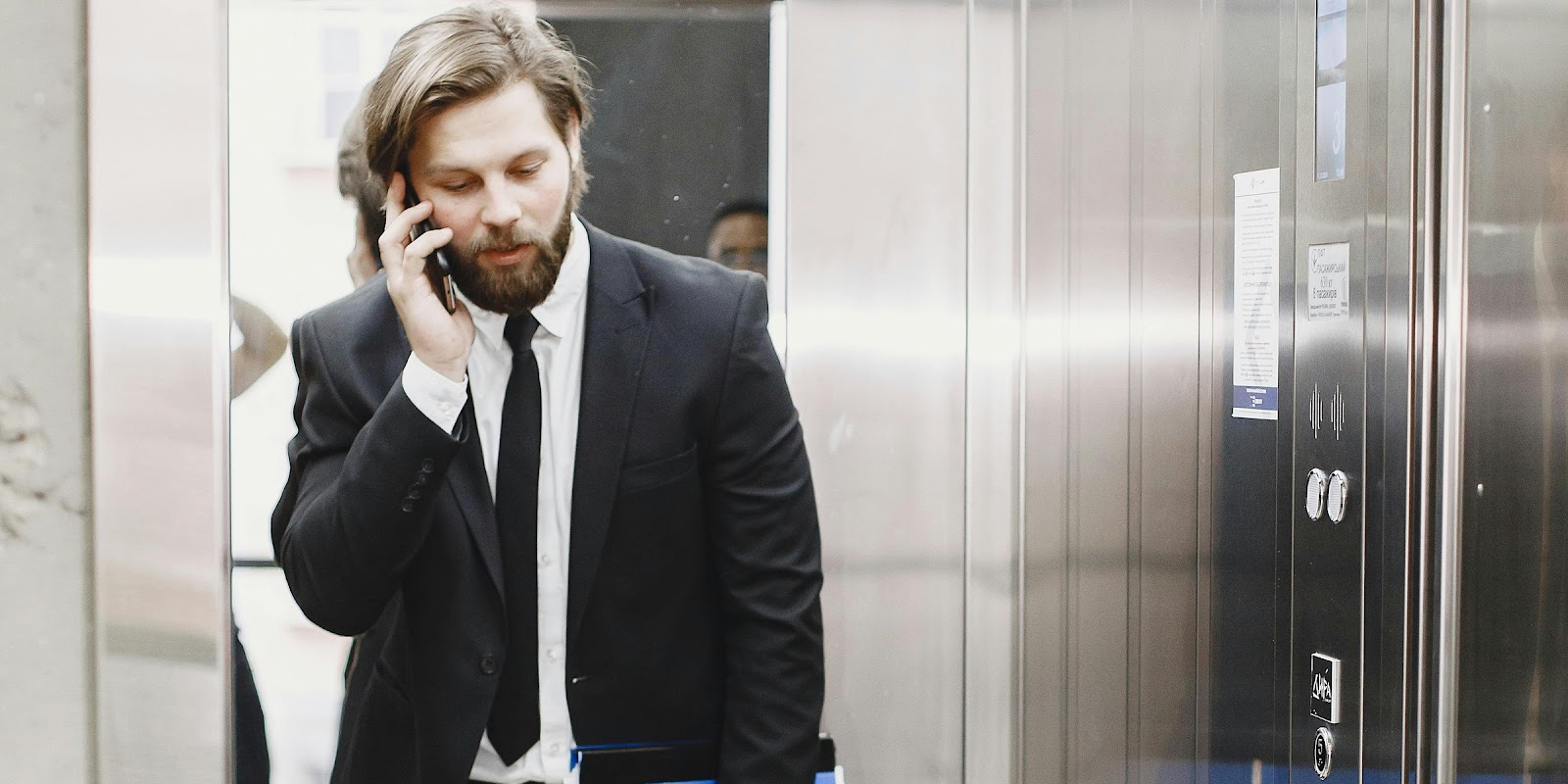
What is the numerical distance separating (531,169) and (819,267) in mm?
659

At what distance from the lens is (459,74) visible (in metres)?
2.38

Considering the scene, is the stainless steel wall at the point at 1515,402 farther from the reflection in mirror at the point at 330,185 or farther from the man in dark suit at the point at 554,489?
the reflection in mirror at the point at 330,185

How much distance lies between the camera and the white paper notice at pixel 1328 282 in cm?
159

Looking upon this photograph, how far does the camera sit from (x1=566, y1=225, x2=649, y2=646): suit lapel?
2252mm

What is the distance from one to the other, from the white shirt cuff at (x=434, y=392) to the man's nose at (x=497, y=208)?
34cm

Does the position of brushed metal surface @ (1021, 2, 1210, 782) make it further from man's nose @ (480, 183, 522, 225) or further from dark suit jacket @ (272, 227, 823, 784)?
man's nose @ (480, 183, 522, 225)

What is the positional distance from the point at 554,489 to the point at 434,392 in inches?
13.8

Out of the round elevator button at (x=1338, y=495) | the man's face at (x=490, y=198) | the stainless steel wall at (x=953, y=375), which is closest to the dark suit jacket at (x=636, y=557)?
the man's face at (x=490, y=198)

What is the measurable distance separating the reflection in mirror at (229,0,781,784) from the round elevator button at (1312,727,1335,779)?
1419 mm

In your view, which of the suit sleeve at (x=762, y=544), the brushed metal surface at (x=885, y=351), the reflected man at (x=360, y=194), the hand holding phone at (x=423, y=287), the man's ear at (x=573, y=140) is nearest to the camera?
the hand holding phone at (x=423, y=287)

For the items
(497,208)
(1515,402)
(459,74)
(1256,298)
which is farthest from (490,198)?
(1515,402)

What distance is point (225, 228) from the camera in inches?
102

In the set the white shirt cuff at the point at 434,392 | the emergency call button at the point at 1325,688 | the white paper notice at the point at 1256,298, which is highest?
the white paper notice at the point at 1256,298

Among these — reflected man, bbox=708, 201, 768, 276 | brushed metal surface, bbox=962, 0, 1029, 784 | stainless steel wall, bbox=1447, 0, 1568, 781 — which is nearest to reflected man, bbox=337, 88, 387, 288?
reflected man, bbox=708, 201, 768, 276
